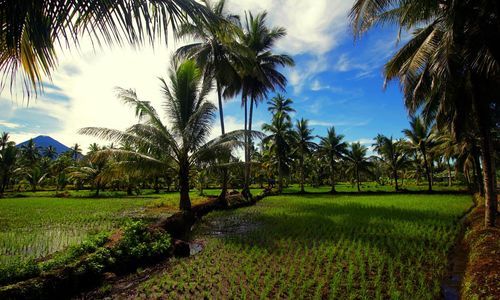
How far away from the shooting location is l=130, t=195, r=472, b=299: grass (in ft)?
17.5

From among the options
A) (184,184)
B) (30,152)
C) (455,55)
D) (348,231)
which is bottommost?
(348,231)

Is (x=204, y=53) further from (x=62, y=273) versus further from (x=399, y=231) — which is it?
(x=62, y=273)

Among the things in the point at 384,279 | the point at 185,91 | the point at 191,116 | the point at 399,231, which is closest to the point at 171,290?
the point at 384,279

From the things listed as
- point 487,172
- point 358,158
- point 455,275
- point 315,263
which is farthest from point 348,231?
point 358,158

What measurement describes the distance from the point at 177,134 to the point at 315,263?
998cm

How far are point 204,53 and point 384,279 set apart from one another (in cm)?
1731

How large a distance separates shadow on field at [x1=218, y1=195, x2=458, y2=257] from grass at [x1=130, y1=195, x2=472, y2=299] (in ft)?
0.10

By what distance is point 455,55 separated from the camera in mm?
8094

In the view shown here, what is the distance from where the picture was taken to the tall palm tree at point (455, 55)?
22.7 feet

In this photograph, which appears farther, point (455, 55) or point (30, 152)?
Answer: point (30, 152)

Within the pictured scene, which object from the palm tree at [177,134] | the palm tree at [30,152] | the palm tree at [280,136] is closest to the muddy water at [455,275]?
the palm tree at [177,134]

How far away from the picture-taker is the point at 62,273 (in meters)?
5.22

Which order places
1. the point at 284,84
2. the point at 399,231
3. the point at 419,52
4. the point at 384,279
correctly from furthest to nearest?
the point at 284,84 < the point at 399,231 < the point at 419,52 < the point at 384,279

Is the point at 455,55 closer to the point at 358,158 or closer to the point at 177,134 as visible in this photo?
the point at 177,134
